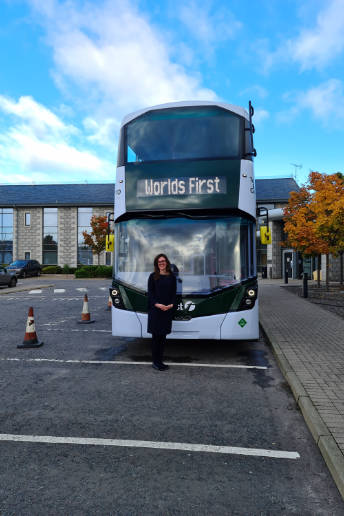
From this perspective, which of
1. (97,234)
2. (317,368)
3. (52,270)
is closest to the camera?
(317,368)

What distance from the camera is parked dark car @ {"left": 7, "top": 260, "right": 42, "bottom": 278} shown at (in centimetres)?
3411

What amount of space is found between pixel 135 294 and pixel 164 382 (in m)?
1.69

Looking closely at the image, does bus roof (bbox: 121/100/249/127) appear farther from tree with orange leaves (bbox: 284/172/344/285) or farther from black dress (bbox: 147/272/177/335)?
tree with orange leaves (bbox: 284/172/344/285)

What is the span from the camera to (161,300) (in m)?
5.86

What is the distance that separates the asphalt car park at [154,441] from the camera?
2633 millimetres

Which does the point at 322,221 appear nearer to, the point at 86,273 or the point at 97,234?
the point at 86,273

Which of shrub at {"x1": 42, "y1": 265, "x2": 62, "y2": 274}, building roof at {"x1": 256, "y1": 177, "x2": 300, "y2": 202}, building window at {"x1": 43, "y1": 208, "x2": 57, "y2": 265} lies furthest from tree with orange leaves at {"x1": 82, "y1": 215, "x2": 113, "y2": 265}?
building roof at {"x1": 256, "y1": 177, "x2": 300, "y2": 202}

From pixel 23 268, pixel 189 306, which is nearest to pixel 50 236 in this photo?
pixel 23 268

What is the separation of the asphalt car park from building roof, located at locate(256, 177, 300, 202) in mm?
35227

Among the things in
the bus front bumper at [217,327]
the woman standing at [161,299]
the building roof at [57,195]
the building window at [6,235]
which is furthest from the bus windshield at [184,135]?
the building window at [6,235]

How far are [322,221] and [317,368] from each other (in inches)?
522

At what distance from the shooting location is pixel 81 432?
12.2 ft

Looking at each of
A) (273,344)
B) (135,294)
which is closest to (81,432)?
(135,294)

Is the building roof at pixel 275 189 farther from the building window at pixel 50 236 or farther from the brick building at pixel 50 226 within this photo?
the building window at pixel 50 236
